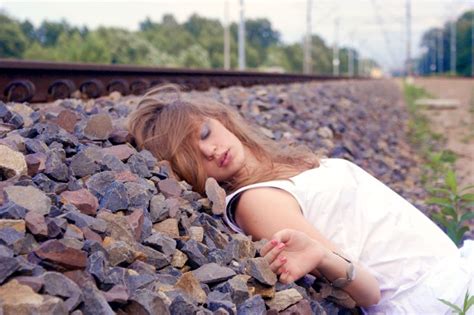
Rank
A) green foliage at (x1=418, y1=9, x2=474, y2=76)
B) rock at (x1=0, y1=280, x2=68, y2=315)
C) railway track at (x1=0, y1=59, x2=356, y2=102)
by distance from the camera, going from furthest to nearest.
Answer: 1. green foliage at (x1=418, y1=9, x2=474, y2=76)
2. railway track at (x1=0, y1=59, x2=356, y2=102)
3. rock at (x1=0, y1=280, x2=68, y2=315)

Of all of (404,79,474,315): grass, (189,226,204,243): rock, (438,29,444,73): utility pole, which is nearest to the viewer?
(189,226,204,243): rock

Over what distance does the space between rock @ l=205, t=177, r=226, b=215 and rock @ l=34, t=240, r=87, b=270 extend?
0.94 m

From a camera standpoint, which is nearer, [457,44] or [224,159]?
[224,159]

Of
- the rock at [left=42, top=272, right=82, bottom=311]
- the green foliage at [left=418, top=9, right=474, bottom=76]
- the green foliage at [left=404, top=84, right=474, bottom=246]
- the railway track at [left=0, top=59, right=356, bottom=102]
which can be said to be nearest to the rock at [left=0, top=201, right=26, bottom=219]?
the rock at [left=42, top=272, right=82, bottom=311]

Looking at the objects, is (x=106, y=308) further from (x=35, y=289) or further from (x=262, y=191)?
(x=262, y=191)

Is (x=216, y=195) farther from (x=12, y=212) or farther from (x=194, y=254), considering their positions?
(x=12, y=212)

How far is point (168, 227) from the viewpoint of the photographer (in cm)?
218

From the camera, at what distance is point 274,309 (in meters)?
1.97

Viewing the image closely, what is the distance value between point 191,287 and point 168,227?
38cm

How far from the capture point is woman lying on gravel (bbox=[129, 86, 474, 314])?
7.61 ft

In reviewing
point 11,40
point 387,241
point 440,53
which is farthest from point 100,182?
point 440,53

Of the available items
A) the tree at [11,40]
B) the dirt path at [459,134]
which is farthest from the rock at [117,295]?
the tree at [11,40]

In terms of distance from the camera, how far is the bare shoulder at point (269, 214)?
2.34m

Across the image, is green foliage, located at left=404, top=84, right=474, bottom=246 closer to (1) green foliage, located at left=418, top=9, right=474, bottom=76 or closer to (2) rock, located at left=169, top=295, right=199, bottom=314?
(2) rock, located at left=169, top=295, right=199, bottom=314
